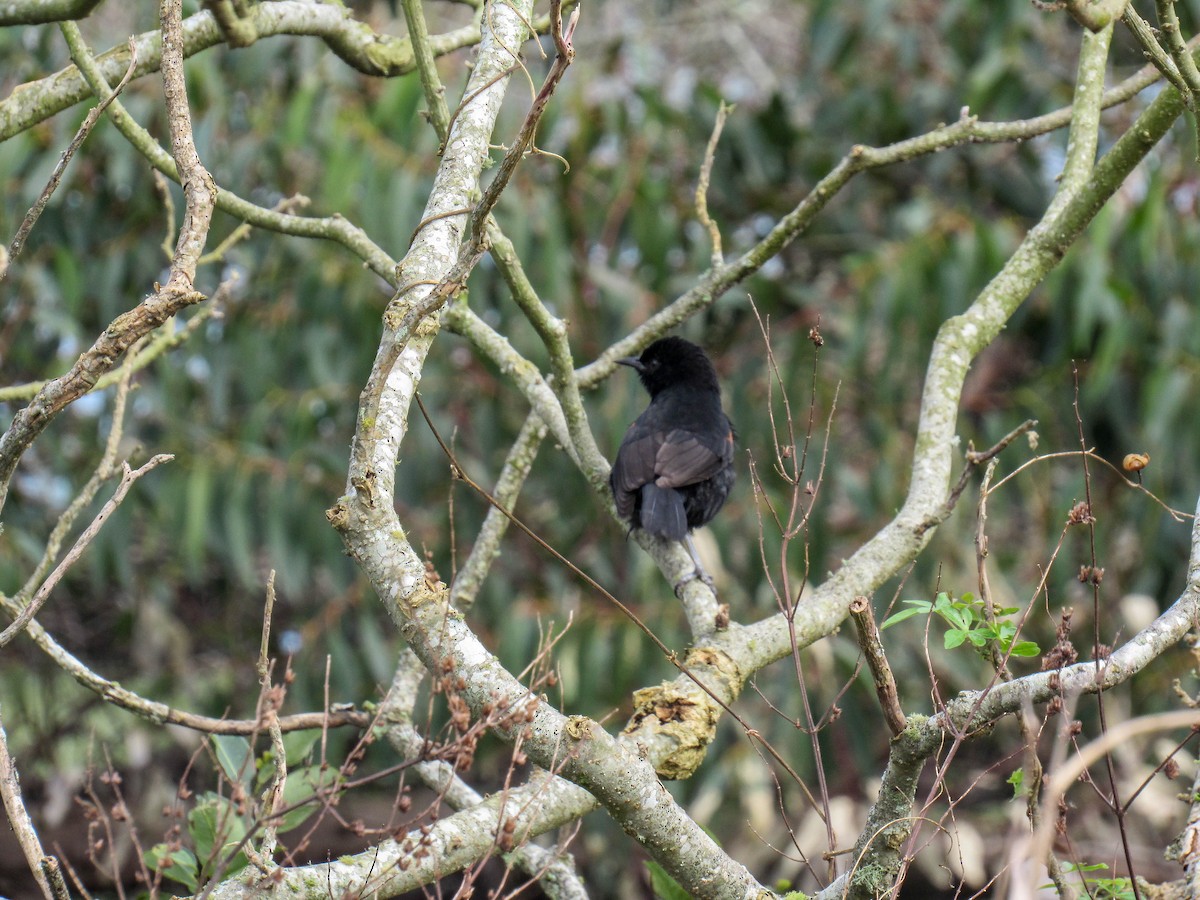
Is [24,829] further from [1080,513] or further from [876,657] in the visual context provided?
[1080,513]

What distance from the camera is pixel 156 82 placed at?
7410 millimetres

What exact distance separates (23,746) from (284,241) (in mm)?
4441

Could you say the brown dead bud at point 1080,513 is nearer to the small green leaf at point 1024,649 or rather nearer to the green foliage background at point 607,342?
the small green leaf at point 1024,649

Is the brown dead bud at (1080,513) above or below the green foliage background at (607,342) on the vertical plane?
below

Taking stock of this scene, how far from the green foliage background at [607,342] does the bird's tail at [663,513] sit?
86.1 inches

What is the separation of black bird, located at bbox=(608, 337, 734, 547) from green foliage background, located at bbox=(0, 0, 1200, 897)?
0.92 metres

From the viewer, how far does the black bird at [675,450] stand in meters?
4.82

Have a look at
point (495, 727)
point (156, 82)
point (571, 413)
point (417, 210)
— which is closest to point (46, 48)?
point (156, 82)

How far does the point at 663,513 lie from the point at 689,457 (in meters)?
0.78

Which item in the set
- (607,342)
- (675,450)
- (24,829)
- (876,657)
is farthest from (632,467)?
(24,829)

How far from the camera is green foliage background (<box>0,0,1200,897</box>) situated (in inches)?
278

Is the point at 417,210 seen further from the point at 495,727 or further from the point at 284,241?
the point at 495,727

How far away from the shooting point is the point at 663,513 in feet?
15.6

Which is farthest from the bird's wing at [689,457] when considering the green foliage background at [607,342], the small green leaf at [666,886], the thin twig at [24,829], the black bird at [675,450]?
the thin twig at [24,829]
